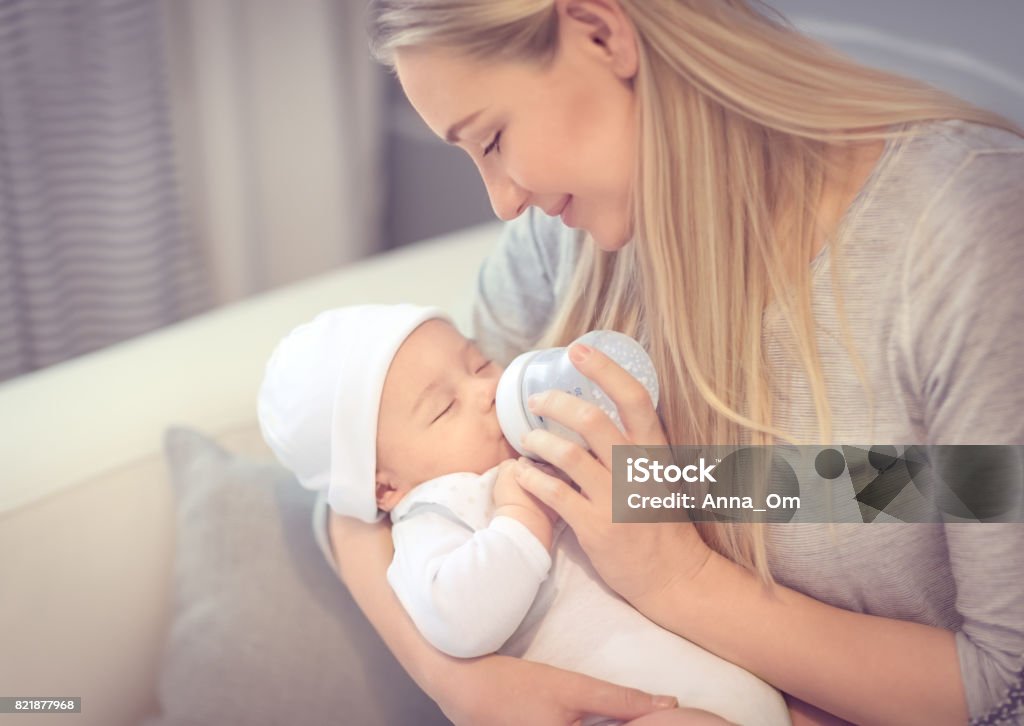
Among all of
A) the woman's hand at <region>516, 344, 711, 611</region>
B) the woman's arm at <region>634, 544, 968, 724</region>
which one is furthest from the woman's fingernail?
the woman's arm at <region>634, 544, 968, 724</region>

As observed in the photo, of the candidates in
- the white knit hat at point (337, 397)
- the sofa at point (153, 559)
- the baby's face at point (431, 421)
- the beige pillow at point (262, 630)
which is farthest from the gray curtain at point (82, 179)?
the baby's face at point (431, 421)

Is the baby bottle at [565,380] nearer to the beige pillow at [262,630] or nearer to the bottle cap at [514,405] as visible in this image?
the bottle cap at [514,405]

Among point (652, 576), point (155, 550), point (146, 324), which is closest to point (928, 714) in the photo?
point (652, 576)

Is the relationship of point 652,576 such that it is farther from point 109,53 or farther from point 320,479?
point 109,53

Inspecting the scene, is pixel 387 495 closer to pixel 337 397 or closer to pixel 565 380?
pixel 337 397

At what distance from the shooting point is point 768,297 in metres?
0.86

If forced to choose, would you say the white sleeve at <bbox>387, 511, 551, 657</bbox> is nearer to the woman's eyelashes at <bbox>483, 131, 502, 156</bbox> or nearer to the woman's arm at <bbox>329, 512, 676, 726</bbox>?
the woman's arm at <bbox>329, 512, 676, 726</bbox>

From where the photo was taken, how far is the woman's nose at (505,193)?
872 millimetres

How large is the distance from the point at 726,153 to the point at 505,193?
187 millimetres

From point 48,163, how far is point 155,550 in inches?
28.5

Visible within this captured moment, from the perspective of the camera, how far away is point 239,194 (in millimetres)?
1785

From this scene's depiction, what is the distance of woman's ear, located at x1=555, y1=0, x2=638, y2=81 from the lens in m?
0.77

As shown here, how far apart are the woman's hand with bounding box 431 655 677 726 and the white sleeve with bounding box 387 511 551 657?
0.07 feet

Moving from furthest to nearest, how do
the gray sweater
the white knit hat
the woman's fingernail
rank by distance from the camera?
the white knit hat < the woman's fingernail < the gray sweater
